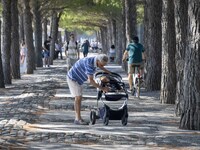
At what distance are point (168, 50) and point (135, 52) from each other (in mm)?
2192

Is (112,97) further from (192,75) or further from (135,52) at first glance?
(135,52)

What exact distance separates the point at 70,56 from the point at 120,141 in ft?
56.0

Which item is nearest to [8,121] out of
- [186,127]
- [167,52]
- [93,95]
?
[186,127]

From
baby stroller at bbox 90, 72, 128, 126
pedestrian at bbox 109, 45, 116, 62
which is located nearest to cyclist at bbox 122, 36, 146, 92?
baby stroller at bbox 90, 72, 128, 126

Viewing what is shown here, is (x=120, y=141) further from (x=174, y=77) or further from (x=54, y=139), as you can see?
(x=174, y=77)

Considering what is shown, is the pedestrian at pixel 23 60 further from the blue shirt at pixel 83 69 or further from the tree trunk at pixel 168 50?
the blue shirt at pixel 83 69

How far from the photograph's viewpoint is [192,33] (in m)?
12.4

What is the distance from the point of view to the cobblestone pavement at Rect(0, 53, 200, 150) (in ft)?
35.3

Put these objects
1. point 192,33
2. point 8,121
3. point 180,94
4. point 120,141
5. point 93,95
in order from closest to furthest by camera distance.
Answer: point 120,141 → point 192,33 → point 8,121 → point 180,94 → point 93,95

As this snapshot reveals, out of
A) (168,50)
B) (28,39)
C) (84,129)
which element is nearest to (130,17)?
(28,39)

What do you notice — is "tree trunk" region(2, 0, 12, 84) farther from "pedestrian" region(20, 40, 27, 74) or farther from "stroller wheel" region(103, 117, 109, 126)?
"stroller wheel" region(103, 117, 109, 126)

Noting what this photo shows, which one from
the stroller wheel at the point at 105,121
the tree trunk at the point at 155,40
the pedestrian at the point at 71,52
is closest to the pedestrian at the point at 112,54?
the pedestrian at the point at 71,52

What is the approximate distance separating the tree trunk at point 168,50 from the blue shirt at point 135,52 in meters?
1.92

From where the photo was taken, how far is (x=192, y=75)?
1250 centimetres
